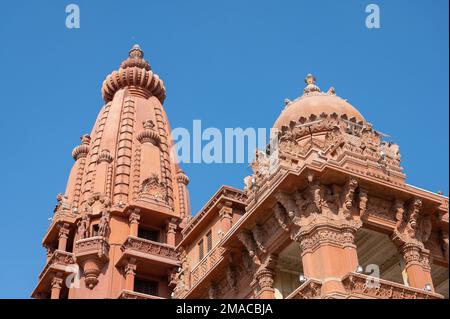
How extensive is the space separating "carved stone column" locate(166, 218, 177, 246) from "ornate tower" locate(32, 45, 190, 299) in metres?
0.06

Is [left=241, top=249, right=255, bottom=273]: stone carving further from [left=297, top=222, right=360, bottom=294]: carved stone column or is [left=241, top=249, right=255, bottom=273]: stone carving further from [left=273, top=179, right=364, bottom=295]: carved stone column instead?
[left=297, top=222, right=360, bottom=294]: carved stone column

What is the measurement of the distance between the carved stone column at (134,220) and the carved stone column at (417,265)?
2366cm

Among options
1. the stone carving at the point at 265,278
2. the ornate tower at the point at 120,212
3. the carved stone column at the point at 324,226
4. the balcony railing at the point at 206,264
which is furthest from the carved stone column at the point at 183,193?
the carved stone column at the point at 324,226

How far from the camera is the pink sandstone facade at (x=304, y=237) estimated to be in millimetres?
23891

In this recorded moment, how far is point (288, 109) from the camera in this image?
32875 millimetres

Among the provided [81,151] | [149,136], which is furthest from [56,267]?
[149,136]

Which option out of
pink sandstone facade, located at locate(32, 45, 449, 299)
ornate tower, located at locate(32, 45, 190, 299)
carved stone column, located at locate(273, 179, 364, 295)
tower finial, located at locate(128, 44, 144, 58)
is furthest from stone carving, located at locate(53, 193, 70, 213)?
carved stone column, located at locate(273, 179, 364, 295)

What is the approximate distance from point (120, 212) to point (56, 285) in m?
6.37

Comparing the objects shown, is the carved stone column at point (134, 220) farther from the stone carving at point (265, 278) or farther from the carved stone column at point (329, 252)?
the carved stone column at point (329, 252)

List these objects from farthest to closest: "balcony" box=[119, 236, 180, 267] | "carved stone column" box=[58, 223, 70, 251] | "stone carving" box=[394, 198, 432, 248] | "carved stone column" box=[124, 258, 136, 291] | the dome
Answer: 1. "carved stone column" box=[58, 223, 70, 251]
2. "balcony" box=[119, 236, 180, 267]
3. "carved stone column" box=[124, 258, 136, 291]
4. the dome
5. "stone carving" box=[394, 198, 432, 248]

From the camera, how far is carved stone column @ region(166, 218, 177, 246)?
46.3 m

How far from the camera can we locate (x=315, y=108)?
31.7 meters
